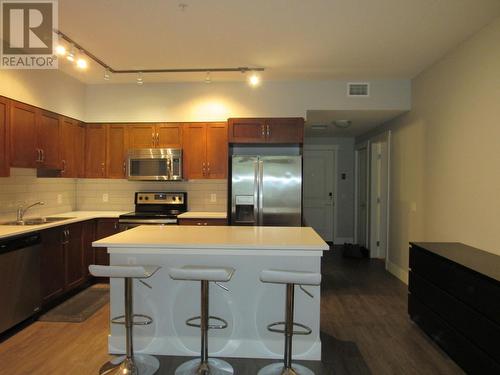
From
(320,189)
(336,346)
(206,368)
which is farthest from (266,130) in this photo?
(320,189)

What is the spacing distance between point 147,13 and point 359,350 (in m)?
3.20

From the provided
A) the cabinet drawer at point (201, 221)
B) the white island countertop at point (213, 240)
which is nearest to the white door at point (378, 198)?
the cabinet drawer at point (201, 221)

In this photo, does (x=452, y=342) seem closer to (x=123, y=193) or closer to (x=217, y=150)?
(x=217, y=150)

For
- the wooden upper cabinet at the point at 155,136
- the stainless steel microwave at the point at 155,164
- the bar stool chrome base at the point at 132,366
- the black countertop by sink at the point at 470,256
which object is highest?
the wooden upper cabinet at the point at 155,136

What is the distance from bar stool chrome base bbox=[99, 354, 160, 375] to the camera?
2299 mm

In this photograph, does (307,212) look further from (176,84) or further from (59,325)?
(59,325)

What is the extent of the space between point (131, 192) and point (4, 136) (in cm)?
191

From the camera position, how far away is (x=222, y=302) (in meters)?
2.62

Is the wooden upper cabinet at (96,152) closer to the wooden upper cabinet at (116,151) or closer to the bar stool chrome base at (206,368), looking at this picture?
the wooden upper cabinet at (116,151)

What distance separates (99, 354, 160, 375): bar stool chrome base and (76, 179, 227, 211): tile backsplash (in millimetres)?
2535

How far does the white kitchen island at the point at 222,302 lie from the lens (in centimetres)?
254

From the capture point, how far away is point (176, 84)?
454cm

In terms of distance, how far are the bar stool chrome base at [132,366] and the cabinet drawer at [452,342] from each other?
2.15 m

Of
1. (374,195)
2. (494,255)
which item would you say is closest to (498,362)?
(494,255)
